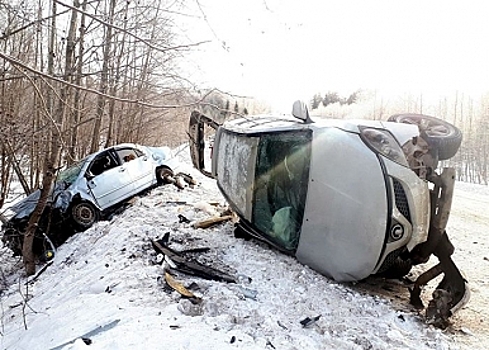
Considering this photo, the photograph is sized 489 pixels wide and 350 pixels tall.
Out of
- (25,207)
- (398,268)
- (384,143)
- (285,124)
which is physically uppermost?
(285,124)

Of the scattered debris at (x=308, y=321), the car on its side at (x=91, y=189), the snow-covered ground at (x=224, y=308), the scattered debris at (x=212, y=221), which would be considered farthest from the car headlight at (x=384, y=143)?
the car on its side at (x=91, y=189)

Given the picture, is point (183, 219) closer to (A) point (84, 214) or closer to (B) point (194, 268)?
(B) point (194, 268)

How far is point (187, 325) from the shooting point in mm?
3293

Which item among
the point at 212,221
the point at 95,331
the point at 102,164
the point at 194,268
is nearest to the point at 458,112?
the point at 102,164

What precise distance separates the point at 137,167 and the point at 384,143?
7092mm

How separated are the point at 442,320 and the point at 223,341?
6.00 ft

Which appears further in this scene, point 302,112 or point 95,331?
point 302,112

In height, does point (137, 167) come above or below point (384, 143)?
below

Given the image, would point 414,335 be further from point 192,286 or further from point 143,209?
point 143,209

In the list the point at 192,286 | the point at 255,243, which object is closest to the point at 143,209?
the point at 255,243

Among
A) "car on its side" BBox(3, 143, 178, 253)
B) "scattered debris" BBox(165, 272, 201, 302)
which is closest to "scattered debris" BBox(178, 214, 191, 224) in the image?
"scattered debris" BBox(165, 272, 201, 302)

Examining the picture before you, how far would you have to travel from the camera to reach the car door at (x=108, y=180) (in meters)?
9.34

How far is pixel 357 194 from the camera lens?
4.02m

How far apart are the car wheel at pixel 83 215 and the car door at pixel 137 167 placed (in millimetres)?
1112
